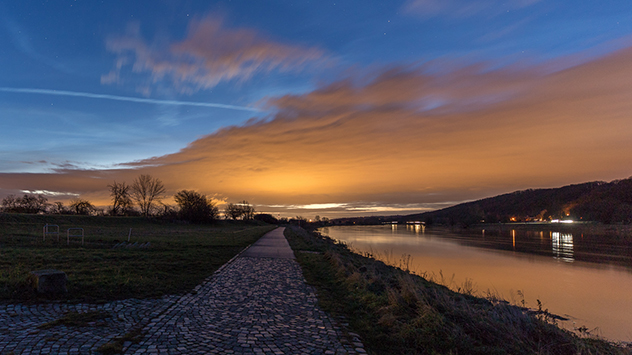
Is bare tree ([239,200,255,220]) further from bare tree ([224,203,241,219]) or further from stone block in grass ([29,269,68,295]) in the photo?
stone block in grass ([29,269,68,295])

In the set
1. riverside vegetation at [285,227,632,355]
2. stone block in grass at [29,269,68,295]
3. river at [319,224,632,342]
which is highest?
stone block in grass at [29,269,68,295]

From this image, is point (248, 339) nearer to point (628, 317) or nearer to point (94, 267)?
point (94, 267)

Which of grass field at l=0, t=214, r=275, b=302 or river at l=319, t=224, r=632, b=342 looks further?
river at l=319, t=224, r=632, b=342

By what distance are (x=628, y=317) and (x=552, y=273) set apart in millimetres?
8686

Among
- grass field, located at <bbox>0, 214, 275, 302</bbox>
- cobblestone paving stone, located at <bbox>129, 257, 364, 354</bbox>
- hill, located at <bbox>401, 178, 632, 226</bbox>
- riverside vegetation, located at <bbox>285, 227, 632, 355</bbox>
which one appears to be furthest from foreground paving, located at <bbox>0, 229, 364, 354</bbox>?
hill, located at <bbox>401, 178, 632, 226</bbox>

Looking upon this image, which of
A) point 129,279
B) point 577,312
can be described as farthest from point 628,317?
point 129,279

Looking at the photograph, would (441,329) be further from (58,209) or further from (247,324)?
(58,209)

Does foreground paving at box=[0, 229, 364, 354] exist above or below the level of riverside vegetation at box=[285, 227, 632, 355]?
above

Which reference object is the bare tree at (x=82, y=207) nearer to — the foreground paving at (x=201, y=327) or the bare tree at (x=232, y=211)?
the bare tree at (x=232, y=211)

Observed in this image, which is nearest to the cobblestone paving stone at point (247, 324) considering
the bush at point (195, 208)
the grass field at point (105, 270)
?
the grass field at point (105, 270)

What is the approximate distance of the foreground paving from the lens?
175 inches

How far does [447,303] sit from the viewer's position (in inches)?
265

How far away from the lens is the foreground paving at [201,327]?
445 centimetres

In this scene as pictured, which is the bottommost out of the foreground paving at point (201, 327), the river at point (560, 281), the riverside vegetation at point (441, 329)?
the river at point (560, 281)
